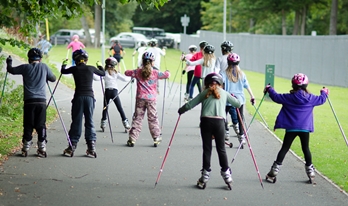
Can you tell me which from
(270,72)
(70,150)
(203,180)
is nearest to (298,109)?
(203,180)

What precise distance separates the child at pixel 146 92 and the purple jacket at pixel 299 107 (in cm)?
313

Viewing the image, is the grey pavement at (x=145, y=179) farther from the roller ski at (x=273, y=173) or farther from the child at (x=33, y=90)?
the child at (x=33, y=90)

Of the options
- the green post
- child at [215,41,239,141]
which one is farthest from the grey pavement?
the green post

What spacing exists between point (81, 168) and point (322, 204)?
3.81 meters

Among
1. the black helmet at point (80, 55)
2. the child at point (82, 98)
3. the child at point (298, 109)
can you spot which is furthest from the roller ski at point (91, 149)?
the child at point (298, 109)

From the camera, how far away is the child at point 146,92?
12688mm

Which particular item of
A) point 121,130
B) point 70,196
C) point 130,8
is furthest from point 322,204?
point 130,8

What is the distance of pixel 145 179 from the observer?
33.2 ft

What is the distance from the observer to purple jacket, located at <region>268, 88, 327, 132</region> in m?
9.99

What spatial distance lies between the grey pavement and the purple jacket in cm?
84

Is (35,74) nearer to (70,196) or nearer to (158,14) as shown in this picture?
(70,196)

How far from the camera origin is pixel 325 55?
1324 inches

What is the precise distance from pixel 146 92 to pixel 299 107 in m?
3.61

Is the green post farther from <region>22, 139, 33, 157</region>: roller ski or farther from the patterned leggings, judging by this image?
<region>22, 139, 33, 157</region>: roller ski
